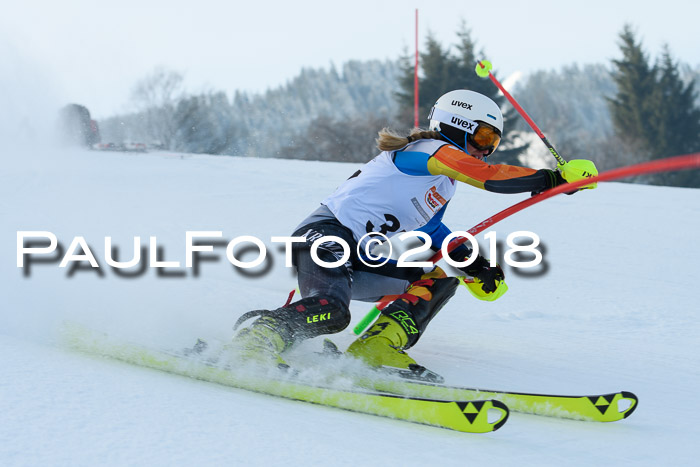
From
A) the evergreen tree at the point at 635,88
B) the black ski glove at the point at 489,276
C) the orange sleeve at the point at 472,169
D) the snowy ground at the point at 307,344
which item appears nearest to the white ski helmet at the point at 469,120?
the orange sleeve at the point at 472,169

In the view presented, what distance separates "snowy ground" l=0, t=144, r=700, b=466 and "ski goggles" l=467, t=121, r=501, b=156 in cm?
104

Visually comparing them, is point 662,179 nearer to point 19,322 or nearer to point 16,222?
point 16,222

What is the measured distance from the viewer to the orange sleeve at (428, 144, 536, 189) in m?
2.94

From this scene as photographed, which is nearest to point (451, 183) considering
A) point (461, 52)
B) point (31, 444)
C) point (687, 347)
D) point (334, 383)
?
point (334, 383)

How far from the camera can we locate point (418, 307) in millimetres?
3191

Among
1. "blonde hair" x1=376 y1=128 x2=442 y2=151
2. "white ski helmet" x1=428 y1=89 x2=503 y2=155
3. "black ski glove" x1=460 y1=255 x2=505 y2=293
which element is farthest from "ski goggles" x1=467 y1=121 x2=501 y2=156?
"black ski glove" x1=460 y1=255 x2=505 y2=293

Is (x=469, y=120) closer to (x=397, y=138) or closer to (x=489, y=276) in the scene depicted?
(x=397, y=138)

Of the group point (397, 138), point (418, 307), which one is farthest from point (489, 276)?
point (397, 138)

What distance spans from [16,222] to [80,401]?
4958mm

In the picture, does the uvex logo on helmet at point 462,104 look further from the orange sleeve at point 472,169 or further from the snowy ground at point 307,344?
the snowy ground at point 307,344

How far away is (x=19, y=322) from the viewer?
3.19 meters

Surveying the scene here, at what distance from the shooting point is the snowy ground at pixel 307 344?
1.91m

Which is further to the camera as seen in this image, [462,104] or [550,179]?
[462,104]

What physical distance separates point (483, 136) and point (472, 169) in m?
0.43
